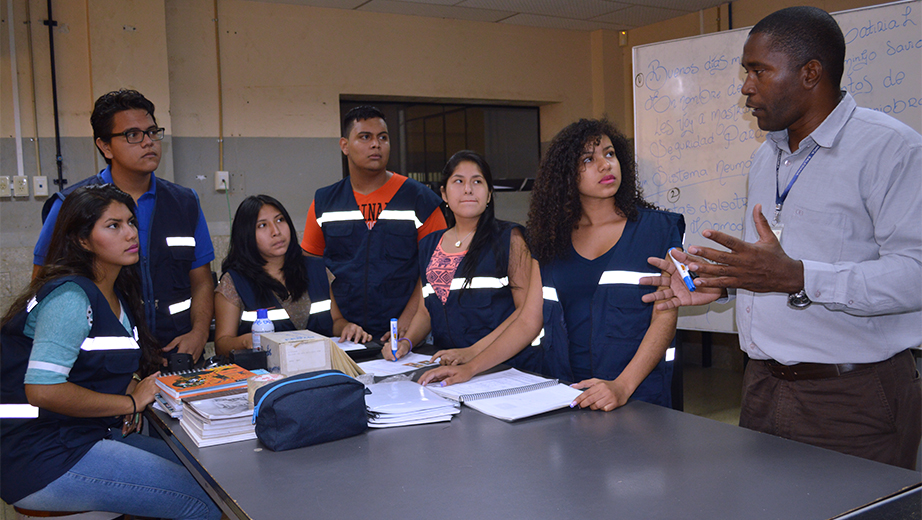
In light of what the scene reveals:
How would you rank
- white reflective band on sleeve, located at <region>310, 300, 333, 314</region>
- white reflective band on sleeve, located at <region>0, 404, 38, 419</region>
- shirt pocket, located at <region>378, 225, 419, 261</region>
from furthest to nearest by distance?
1. shirt pocket, located at <region>378, 225, 419, 261</region>
2. white reflective band on sleeve, located at <region>310, 300, 333, 314</region>
3. white reflective band on sleeve, located at <region>0, 404, 38, 419</region>

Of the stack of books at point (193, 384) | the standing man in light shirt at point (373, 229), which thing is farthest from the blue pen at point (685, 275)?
the standing man in light shirt at point (373, 229)

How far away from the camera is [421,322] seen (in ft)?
7.98

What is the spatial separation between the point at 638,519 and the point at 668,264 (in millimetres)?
834

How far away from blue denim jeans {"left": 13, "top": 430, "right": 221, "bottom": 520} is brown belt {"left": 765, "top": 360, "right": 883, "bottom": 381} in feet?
5.14

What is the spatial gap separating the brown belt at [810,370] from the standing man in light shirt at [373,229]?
156 cm

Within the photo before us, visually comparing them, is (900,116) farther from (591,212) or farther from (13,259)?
(13,259)

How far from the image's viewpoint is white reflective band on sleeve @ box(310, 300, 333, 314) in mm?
2652

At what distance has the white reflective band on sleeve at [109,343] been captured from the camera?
5.68 feet

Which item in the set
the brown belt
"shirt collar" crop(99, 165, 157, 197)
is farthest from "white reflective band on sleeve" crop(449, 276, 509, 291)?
"shirt collar" crop(99, 165, 157, 197)

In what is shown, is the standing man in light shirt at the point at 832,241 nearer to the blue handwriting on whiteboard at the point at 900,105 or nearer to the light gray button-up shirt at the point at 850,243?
the light gray button-up shirt at the point at 850,243

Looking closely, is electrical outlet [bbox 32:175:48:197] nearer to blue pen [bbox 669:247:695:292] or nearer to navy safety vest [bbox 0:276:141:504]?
navy safety vest [bbox 0:276:141:504]

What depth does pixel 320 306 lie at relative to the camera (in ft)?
8.78

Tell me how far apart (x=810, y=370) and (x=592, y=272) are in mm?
639

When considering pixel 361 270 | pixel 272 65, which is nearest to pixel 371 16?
pixel 272 65
